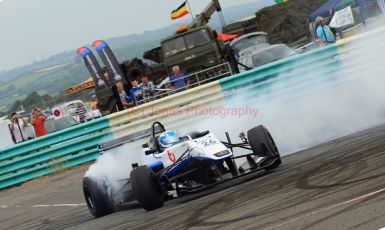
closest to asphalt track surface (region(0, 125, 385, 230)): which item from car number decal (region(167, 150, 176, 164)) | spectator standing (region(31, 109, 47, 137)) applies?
car number decal (region(167, 150, 176, 164))

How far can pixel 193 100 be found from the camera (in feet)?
52.4

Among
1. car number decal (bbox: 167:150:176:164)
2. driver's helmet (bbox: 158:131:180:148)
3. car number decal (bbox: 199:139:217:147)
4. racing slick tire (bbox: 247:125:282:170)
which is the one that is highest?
driver's helmet (bbox: 158:131:180:148)

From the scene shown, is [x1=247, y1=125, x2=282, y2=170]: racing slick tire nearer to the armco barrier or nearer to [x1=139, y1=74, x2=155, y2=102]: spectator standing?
the armco barrier

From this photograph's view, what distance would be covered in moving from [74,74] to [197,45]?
43.6 meters

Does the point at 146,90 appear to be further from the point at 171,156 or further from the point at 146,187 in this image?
the point at 146,187

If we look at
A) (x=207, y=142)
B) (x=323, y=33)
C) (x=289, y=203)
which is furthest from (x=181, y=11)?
(x=289, y=203)

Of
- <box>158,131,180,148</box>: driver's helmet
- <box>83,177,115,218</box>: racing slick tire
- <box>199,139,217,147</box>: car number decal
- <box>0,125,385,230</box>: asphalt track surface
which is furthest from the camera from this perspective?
<box>83,177,115,218</box>: racing slick tire

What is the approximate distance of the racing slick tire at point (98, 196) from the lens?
33.3 ft

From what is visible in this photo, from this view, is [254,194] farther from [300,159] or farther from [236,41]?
[236,41]

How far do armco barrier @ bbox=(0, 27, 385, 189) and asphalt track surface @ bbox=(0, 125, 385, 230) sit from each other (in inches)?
126

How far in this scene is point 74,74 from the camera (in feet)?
204

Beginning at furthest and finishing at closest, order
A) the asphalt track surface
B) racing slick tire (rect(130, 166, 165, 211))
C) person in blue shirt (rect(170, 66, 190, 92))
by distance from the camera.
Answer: person in blue shirt (rect(170, 66, 190, 92))
racing slick tire (rect(130, 166, 165, 211))
the asphalt track surface

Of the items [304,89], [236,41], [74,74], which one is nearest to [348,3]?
[236,41]

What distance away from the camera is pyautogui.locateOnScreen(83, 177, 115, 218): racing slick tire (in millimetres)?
10140
